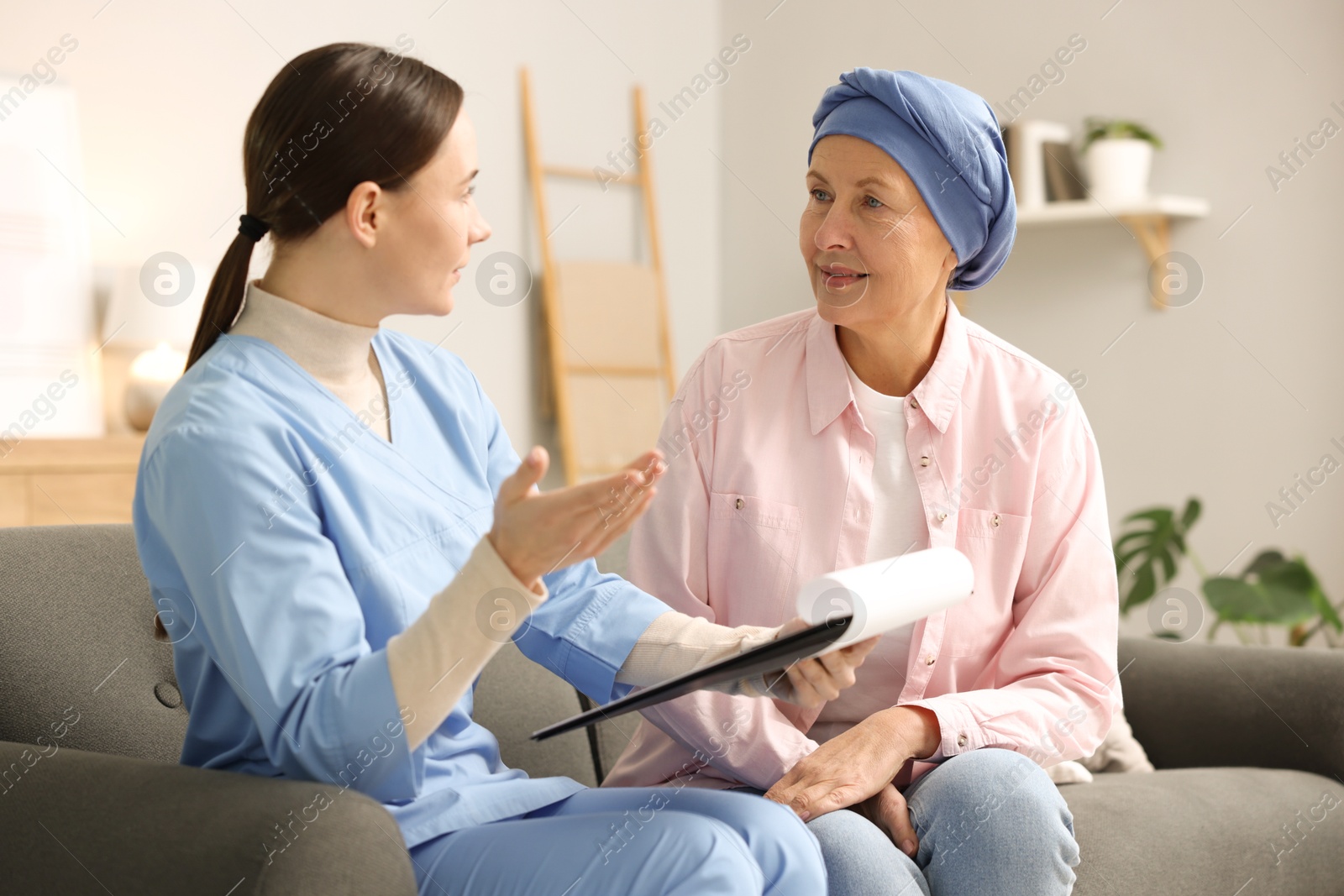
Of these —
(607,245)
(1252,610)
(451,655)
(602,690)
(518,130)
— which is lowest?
(1252,610)

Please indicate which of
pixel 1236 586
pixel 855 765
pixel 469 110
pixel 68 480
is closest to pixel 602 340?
pixel 469 110

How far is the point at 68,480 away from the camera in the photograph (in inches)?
109

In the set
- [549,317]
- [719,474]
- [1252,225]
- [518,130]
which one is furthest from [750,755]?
[518,130]

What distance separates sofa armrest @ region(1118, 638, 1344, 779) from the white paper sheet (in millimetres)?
1069

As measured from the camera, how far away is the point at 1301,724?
2037 mm

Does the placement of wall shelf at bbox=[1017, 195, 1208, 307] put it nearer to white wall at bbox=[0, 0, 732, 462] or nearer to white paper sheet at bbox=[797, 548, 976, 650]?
white wall at bbox=[0, 0, 732, 462]

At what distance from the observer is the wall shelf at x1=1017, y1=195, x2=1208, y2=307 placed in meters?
3.63

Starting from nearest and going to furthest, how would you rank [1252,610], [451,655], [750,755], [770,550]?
[451,655]
[750,755]
[770,550]
[1252,610]

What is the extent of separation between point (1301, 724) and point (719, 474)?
42.8 inches

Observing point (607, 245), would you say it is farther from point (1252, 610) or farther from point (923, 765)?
point (923, 765)

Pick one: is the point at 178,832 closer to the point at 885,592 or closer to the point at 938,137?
the point at 885,592

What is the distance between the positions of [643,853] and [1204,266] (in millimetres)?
3179

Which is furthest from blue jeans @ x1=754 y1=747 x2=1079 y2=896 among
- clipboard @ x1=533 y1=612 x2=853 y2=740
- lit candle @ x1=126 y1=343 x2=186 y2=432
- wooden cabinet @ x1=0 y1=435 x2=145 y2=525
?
lit candle @ x1=126 y1=343 x2=186 y2=432

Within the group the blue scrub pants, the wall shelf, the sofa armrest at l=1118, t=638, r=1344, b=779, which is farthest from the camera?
the wall shelf
